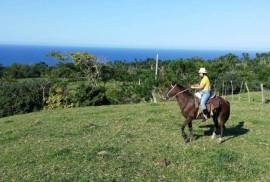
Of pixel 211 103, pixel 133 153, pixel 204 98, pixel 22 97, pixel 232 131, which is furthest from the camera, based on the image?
pixel 22 97

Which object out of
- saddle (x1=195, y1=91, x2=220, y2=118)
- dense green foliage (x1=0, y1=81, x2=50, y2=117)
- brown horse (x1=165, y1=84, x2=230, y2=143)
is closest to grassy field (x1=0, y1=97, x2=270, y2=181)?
brown horse (x1=165, y1=84, x2=230, y2=143)

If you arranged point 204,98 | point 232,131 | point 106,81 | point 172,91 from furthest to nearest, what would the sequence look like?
point 106,81 < point 232,131 < point 172,91 < point 204,98

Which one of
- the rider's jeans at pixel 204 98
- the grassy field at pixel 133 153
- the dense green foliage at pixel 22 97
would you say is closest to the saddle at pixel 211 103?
the rider's jeans at pixel 204 98

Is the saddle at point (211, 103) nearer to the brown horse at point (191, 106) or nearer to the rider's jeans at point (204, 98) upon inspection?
the brown horse at point (191, 106)

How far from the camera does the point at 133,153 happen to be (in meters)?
15.4

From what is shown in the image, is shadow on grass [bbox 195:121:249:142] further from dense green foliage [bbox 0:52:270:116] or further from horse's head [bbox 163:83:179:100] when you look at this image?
dense green foliage [bbox 0:52:270:116]

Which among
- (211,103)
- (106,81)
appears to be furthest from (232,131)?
(106,81)

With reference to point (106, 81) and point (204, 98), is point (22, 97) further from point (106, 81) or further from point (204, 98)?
point (204, 98)

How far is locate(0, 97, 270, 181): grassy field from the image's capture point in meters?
12.9

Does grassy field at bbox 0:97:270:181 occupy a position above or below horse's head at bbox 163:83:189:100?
below

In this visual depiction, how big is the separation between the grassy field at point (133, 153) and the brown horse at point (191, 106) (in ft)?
2.80

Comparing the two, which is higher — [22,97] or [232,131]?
[232,131]

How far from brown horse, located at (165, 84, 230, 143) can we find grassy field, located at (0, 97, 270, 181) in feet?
2.80

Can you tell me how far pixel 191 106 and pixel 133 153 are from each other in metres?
3.80
